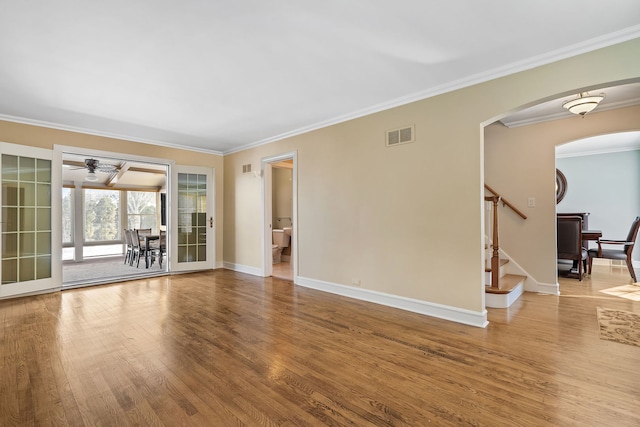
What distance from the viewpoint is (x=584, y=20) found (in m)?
2.26

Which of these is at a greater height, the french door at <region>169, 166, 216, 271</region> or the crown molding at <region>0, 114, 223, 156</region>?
the crown molding at <region>0, 114, 223, 156</region>

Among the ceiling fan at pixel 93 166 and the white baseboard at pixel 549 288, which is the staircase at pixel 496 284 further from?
the ceiling fan at pixel 93 166

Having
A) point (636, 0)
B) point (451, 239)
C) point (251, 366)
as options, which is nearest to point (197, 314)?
point (251, 366)

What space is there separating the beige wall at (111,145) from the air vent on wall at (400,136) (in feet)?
14.1

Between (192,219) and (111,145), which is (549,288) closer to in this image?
(192,219)

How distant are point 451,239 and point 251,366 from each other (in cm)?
244

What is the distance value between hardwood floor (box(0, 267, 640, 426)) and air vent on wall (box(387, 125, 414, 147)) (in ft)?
6.99

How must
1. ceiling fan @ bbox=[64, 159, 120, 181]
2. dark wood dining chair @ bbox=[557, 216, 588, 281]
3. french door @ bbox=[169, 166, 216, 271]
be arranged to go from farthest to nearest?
1. ceiling fan @ bbox=[64, 159, 120, 181]
2. french door @ bbox=[169, 166, 216, 271]
3. dark wood dining chair @ bbox=[557, 216, 588, 281]

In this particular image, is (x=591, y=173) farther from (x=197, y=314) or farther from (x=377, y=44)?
(x=197, y=314)

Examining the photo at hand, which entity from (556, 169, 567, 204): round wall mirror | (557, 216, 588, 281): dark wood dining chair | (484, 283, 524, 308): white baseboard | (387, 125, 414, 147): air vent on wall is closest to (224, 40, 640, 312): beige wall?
(387, 125, 414, 147): air vent on wall

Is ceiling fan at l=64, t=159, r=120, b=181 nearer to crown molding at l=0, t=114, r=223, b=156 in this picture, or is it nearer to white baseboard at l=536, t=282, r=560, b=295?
crown molding at l=0, t=114, r=223, b=156

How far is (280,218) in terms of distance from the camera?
860 cm

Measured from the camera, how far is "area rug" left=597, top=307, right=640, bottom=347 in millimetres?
2770

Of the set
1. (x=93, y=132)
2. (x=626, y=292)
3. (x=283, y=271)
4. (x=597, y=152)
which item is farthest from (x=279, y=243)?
(x=597, y=152)
